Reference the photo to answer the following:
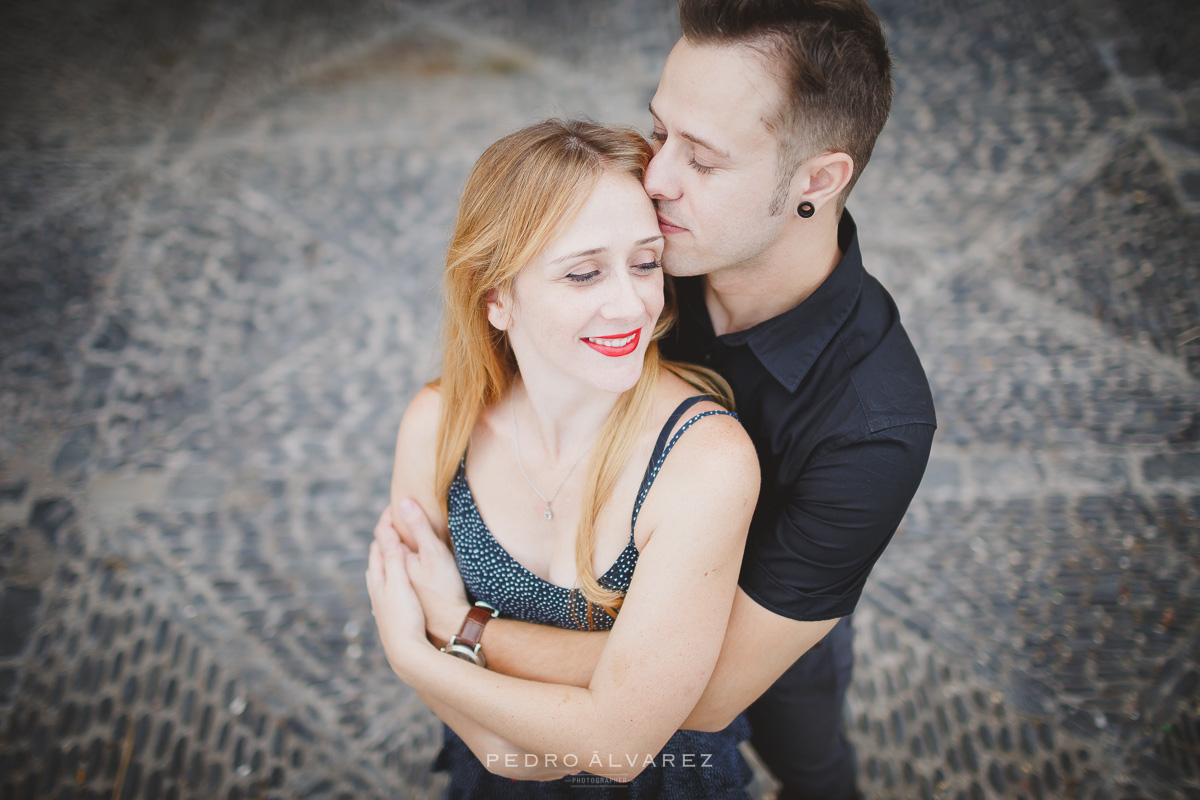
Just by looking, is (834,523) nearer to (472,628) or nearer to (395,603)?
(472,628)

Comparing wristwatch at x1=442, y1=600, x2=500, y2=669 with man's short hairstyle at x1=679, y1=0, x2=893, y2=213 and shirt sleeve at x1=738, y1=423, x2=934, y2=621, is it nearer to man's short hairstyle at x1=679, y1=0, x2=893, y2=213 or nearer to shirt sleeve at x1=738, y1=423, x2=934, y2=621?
shirt sleeve at x1=738, y1=423, x2=934, y2=621

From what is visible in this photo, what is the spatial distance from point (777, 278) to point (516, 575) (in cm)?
116

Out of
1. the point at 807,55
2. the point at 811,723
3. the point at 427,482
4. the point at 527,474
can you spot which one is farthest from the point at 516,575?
the point at 807,55

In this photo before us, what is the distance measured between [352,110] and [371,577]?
5.13m

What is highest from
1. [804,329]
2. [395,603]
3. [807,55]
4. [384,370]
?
[807,55]

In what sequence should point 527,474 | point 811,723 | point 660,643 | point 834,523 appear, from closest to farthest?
point 660,643
point 834,523
point 527,474
point 811,723

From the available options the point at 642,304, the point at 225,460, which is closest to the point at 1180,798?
the point at 642,304

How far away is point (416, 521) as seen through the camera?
2393 millimetres

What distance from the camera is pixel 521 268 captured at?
202cm

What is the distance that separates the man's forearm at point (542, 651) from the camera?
204cm

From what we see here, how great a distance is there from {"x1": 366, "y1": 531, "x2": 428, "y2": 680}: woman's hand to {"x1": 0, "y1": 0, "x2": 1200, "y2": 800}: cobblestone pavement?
0.78m

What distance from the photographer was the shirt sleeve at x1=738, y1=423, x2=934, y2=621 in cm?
198

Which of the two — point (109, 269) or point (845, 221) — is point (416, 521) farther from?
point (109, 269)

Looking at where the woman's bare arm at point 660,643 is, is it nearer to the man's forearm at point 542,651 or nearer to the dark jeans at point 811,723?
the man's forearm at point 542,651
